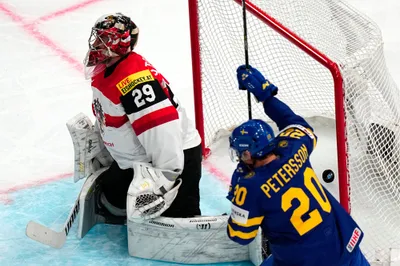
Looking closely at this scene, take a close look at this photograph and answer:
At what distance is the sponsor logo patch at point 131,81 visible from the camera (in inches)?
140

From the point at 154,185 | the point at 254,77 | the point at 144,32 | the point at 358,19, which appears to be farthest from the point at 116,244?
the point at 144,32

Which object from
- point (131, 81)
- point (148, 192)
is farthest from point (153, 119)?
point (148, 192)

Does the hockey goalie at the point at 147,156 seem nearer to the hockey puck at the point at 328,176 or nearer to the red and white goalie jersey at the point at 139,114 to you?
the red and white goalie jersey at the point at 139,114

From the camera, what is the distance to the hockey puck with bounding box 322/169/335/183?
13.4 ft

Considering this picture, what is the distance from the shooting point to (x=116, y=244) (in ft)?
12.8

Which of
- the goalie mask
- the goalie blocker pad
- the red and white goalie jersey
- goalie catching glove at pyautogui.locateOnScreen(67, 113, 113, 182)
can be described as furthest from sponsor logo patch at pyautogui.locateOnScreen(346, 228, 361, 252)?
goalie catching glove at pyautogui.locateOnScreen(67, 113, 113, 182)

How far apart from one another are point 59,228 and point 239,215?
129 cm

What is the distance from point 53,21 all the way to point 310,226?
3.63 metres

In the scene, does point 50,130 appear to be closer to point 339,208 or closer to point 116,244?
A: point 116,244

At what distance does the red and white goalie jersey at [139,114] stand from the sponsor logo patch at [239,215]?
2.18ft

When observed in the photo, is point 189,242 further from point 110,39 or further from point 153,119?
point 110,39

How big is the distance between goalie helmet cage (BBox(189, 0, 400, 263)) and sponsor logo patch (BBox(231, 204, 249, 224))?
67 centimetres

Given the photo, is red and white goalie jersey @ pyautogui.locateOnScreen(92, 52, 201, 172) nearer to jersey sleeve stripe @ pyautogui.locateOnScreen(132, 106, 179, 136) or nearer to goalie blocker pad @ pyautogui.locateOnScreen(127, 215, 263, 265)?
jersey sleeve stripe @ pyautogui.locateOnScreen(132, 106, 179, 136)

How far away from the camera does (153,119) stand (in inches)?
139
